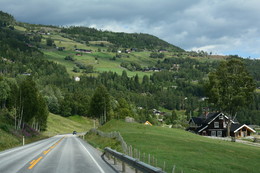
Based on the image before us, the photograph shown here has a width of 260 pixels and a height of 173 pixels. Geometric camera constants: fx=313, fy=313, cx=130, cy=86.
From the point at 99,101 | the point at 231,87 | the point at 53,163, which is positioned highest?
the point at 231,87

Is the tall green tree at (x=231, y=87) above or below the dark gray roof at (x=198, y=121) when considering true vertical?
above

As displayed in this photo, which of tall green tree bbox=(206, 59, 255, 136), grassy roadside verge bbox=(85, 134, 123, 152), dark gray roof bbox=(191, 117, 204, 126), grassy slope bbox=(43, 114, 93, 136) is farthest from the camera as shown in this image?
grassy slope bbox=(43, 114, 93, 136)

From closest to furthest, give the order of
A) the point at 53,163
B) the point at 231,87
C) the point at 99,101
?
the point at 53,163, the point at 231,87, the point at 99,101

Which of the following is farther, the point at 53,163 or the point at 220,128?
the point at 220,128

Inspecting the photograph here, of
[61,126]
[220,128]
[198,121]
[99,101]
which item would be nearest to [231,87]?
[220,128]

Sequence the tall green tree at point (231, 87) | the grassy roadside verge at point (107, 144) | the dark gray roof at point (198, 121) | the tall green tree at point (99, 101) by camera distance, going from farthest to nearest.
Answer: the dark gray roof at point (198, 121)
the tall green tree at point (99, 101)
the tall green tree at point (231, 87)
the grassy roadside verge at point (107, 144)

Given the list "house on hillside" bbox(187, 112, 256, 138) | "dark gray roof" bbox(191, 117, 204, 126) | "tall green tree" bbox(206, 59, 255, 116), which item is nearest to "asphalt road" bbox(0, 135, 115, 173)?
"tall green tree" bbox(206, 59, 255, 116)

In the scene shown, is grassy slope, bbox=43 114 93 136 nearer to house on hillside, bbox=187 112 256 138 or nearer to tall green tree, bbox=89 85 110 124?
tall green tree, bbox=89 85 110 124

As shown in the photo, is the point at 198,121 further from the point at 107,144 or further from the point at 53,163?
the point at 53,163

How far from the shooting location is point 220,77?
218 ft

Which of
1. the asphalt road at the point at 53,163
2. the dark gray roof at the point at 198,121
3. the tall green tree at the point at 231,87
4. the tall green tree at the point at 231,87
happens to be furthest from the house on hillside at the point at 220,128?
the asphalt road at the point at 53,163

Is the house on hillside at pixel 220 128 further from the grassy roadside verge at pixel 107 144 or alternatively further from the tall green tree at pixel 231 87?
the grassy roadside verge at pixel 107 144

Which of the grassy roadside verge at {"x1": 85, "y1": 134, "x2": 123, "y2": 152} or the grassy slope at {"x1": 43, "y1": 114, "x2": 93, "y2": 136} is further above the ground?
the grassy roadside verge at {"x1": 85, "y1": 134, "x2": 123, "y2": 152}

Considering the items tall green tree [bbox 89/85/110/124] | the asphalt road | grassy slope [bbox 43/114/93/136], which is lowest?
grassy slope [bbox 43/114/93/136]
